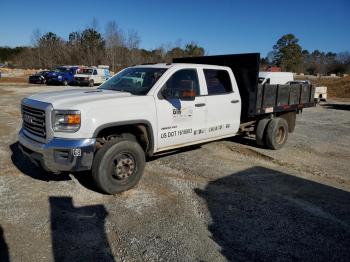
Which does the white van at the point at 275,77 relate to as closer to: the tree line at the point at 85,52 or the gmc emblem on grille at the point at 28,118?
the gmc emblem on grille at the point at 28,118

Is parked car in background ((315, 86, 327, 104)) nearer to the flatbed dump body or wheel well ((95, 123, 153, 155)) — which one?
the flatbed dump body

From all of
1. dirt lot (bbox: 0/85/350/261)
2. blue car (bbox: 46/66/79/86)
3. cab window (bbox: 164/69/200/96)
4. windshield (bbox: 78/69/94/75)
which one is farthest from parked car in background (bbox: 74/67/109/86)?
cab window (bbox: 164/69/200/96)

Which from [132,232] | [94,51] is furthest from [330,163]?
[94,51]

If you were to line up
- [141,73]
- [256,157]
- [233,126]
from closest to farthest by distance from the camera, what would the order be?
1. [141,73]
2. [233,126]
3. [256,157]

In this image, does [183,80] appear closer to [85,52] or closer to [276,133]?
[276,133]

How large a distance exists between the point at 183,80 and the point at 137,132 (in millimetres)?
1190

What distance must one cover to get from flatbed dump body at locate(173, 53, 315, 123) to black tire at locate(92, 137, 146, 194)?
3.02m

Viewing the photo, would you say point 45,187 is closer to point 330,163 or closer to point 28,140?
point 28,140

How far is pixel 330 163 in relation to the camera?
280 inches

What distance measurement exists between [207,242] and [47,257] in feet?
5.47

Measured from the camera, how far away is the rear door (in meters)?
6.21

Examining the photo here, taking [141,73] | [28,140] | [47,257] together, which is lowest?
[47,257]

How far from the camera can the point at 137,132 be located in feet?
17.4

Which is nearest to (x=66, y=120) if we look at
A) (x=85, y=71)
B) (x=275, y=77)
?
(x=275, y=77)
